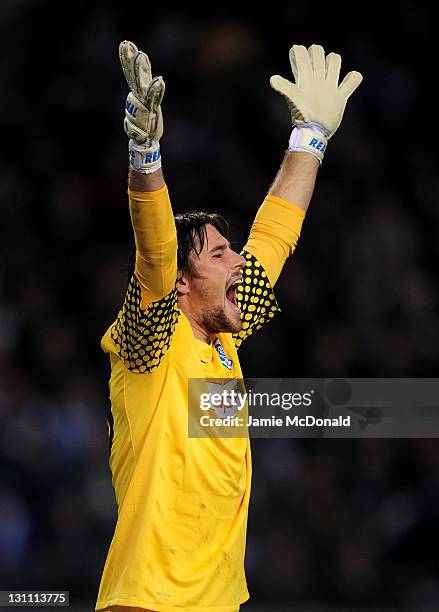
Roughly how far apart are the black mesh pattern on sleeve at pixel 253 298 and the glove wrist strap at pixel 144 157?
2.77 feet

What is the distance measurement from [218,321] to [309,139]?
0.85 metres

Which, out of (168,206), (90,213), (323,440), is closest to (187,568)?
(168,206)

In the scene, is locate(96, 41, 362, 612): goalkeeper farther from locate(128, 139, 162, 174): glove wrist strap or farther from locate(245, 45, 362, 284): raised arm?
locate(245, 45, 362, 284): raised arm

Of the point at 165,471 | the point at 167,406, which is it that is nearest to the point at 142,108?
the point at 167,406

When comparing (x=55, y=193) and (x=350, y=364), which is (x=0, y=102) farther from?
(x=350, y=364)

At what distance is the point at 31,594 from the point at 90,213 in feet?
6.60

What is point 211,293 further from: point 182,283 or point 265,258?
point 265,258

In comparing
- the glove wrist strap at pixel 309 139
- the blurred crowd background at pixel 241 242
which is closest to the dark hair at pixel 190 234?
the glove wrist strap at pixel 309 139

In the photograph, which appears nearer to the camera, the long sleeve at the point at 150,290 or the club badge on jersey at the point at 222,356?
the long sleeve at the point at 150,290

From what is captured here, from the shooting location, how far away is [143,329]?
291 cm

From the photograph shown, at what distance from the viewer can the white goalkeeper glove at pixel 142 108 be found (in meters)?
2.62

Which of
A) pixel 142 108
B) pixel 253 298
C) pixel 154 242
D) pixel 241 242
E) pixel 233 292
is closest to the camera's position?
pixel 142 108

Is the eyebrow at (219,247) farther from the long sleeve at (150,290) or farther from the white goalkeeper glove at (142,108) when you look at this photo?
the white goalkeeper glove at (142,108)

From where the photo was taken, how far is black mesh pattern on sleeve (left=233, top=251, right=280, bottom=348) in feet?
11.5
